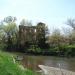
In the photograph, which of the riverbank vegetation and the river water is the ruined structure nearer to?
the riverbank vegetation

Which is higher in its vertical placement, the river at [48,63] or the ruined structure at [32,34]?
the ruined structure at [32,34]

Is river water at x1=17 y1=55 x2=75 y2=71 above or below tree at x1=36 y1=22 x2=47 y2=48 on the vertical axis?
below

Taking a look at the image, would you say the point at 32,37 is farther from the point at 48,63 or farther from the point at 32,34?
the point at 48,63

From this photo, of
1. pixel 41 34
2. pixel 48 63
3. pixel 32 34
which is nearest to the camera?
pixel 48 63

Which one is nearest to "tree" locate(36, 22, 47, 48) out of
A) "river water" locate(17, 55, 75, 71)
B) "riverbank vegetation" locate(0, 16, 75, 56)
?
"riverbank vegetation" locate(0, 16, 75, 56)

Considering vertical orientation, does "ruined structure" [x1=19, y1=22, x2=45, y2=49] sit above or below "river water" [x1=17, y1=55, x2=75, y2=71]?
above

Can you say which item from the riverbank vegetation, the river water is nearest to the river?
the river water

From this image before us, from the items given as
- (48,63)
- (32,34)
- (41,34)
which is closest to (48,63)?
(48,63)

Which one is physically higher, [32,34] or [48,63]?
[32,34]

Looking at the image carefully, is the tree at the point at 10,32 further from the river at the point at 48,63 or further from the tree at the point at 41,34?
the river at the point at 48,63

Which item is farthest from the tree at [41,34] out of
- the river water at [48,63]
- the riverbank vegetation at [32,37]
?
the river water at [48,63]

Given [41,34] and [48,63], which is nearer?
[48,63]

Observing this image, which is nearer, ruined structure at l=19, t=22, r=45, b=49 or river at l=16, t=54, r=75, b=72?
river at l=16, t=54, r=75, b=72

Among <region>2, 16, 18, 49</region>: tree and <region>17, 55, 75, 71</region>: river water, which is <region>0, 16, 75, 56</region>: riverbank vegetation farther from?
<region>17, 55, 75, 71</region>: river water
